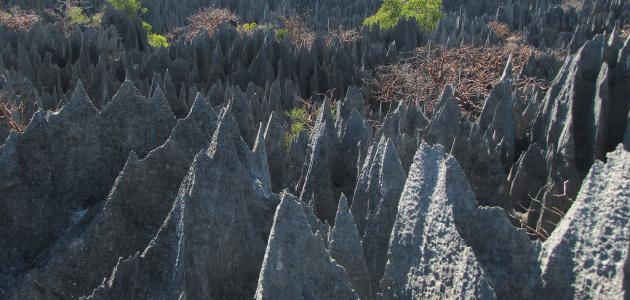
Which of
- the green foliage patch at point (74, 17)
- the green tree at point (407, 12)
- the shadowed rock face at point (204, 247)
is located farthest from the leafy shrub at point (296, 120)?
the green foliage patch at point (74, 17)

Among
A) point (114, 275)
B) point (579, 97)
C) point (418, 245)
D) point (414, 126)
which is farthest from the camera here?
point (414, 126)

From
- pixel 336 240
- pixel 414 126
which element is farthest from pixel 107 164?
pixel 414 126

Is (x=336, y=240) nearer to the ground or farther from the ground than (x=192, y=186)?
nearer to the ground

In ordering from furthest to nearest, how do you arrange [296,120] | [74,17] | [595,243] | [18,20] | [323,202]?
[74,17]
[18,20]
[296,120]
[323,202]
[595,243]

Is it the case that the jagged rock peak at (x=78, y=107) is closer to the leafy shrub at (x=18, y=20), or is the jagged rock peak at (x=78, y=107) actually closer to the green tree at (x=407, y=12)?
the leafy shrub at (x=18, y=20)

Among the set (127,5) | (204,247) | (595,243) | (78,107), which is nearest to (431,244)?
(595,243)

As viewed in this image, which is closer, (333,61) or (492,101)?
(492,101)

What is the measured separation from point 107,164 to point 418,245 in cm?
179

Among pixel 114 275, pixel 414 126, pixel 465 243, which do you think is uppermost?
pixel 465 243

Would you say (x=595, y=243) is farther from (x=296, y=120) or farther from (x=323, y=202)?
(x=296, y=120)

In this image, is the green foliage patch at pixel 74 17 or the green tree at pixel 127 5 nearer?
the green foliage patch at pixel 74 17

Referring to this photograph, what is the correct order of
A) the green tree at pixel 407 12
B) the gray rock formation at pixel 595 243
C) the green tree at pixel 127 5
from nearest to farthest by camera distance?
1. the gray rock formation at pixel 595 243
2. the green tree at pixel 407 12
3. the green tree at pixel 127 5

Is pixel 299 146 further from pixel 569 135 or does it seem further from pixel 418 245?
pixel 418 245

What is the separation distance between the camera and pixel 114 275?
230cm
